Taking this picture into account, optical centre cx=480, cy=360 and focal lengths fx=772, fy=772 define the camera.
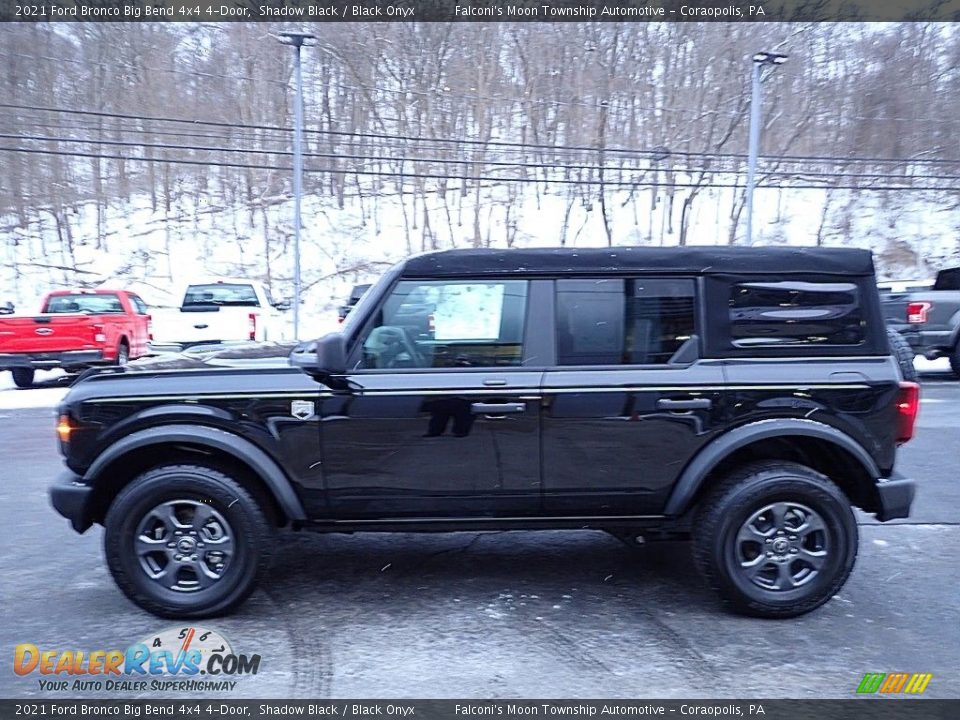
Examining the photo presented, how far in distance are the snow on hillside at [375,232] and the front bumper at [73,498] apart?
91.4 feet

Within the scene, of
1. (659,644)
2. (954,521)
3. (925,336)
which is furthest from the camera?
(925,336)

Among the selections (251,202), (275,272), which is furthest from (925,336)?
(251,202)

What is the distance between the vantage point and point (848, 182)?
3891cm

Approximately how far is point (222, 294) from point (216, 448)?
1372cm

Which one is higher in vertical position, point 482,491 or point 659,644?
point 482,491

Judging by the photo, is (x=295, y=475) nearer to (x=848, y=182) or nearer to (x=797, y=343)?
(x=797, y=343)

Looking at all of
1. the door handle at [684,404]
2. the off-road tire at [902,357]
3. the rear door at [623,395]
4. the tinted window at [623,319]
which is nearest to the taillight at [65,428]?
the rear door at [623,395]

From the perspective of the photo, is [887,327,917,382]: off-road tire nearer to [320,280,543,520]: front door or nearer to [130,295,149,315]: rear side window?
[320,280,543,520]: front door

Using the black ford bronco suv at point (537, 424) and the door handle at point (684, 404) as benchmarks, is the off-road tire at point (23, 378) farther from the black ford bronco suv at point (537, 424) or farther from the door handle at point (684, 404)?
the door handle at point (684, 404)

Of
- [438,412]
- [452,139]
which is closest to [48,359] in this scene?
[438,412]

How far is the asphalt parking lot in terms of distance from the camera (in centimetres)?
350

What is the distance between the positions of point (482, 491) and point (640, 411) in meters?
0.95

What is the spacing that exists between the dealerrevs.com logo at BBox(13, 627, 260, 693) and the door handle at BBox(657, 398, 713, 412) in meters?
2.40

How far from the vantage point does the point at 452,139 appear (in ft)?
110
